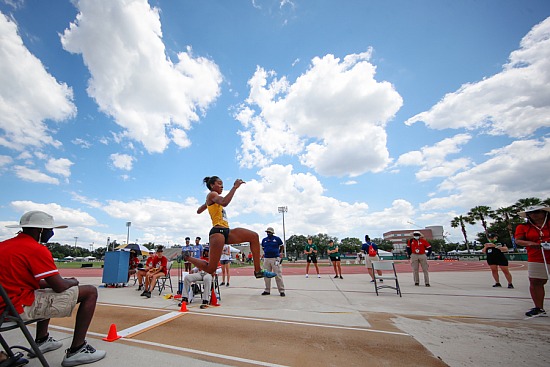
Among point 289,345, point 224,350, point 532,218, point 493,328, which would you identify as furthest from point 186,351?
point 532,218

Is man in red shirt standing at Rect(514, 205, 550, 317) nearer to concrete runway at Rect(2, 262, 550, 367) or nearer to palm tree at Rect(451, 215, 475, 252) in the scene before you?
concrete runway at Rect(2, 262, 550, 367)

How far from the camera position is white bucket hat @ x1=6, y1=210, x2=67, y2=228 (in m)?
2.76

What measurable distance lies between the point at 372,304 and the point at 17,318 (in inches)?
247

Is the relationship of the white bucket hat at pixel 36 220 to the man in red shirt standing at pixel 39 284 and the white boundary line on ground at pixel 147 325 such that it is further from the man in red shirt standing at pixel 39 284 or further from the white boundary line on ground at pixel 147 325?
the white boundary line on ground at pixel 147 325

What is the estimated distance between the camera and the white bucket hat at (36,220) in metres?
2.76

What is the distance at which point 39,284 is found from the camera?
2734mm

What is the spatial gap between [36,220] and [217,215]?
235 centimetres

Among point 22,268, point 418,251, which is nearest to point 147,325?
point 22,268

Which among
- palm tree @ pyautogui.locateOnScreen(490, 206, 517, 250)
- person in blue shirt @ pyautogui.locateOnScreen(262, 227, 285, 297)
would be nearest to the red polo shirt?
person in blue shirt @ pyautogui.locateOnScreen(262, 227, 285, 297)

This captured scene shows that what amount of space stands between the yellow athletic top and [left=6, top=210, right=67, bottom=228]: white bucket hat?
215 centimetres

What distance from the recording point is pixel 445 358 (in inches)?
119

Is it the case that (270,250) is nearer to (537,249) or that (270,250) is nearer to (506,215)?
(537,249)

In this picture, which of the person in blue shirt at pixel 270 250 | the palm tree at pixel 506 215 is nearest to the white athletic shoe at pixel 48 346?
the person in blue shirt at pixel 270 250

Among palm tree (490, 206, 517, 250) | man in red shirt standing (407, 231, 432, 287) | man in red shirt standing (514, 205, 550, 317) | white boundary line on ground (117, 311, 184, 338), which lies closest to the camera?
white boundary line on ground (117, 311, 184, 338)
